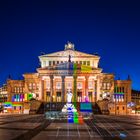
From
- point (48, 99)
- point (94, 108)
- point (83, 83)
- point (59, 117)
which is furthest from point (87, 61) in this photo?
point (59, 117)

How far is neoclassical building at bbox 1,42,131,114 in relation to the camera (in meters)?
127

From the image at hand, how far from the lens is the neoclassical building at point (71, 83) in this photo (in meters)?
127

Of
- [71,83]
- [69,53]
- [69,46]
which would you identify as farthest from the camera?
[69,46]

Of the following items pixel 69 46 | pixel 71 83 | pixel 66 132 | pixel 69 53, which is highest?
pixel 69 46

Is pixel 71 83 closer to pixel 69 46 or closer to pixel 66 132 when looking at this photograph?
pixel 69 46

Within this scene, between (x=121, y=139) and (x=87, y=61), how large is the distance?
376ft

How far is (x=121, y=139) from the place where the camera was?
93.7ft

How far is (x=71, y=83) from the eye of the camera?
443 ft

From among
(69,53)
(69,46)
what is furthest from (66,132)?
(69,46)

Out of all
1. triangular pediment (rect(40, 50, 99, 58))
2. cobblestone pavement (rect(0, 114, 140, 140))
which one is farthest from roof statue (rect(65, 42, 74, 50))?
cobblestone pavement (rect(0, 114, 140, 140))

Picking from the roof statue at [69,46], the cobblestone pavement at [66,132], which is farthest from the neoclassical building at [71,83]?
the cobblestone pavement at [66,132]

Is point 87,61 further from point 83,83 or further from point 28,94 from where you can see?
point 28,94

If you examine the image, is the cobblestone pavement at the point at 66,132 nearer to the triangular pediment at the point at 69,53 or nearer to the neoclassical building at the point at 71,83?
the neoclassical building at the point at 71,83

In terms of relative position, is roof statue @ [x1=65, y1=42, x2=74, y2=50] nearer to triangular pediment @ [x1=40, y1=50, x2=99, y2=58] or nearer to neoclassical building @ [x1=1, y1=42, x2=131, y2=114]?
neoclassical building @ [x1=1, y1=42, x2=131, y2=114]
